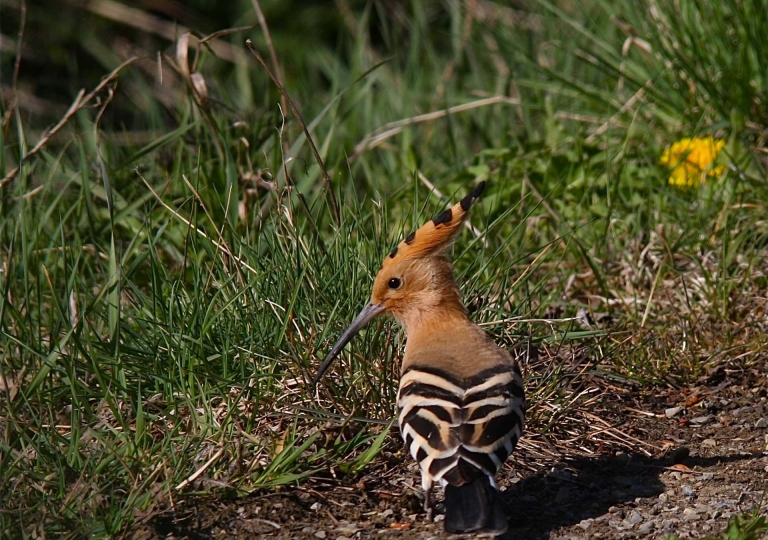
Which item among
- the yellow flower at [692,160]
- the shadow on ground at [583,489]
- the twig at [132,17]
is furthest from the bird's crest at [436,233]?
the twig at [132,17]

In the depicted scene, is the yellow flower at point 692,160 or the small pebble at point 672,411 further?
the yellow flower at point 692,160

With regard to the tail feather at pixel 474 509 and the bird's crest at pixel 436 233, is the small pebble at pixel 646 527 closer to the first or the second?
the tail feather at pixel 474 509

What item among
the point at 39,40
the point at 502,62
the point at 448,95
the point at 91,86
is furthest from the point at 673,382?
the point at 39,40

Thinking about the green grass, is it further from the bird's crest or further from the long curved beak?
the bird's crest

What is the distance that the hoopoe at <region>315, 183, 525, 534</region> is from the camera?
246 cm

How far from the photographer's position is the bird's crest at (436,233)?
3.06 m

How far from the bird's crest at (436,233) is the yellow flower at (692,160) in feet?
4.13

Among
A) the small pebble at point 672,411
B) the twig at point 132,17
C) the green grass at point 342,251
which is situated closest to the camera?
the green grass at point 342,251

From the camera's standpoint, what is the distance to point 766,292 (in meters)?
3.64

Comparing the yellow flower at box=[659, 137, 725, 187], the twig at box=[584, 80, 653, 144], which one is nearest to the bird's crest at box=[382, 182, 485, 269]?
the yellow flower at box=[659, 137, 725, 187]

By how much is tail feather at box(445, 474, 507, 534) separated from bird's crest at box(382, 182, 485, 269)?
81 centimetres

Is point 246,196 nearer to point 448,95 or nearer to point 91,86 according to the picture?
point 448,95

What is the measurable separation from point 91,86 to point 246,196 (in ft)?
12.6

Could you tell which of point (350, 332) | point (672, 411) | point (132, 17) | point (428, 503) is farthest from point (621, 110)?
point (132, 17)
